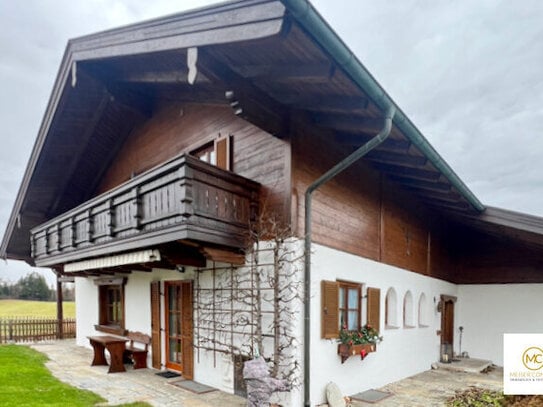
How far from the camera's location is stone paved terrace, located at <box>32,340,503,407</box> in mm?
6246

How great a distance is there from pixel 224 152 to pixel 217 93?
1094 millimetres

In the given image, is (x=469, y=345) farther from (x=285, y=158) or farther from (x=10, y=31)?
(x=10, y=31)

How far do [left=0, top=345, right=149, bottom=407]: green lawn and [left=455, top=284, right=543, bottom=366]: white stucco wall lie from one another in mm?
10325

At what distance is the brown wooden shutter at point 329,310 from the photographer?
6094 mm

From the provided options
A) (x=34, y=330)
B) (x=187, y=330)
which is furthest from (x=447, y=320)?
(x=34, y=330)

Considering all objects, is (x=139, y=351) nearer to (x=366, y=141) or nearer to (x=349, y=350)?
(x=349, y=350)

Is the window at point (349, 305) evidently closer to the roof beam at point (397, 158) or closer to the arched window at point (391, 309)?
the arched window at point (391, 309)

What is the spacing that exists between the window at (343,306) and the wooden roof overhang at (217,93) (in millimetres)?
2573

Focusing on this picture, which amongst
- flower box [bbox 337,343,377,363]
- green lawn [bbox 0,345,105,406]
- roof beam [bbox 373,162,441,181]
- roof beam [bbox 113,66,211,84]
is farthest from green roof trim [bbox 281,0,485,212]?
green lawn [bbox 0,345,105,406]

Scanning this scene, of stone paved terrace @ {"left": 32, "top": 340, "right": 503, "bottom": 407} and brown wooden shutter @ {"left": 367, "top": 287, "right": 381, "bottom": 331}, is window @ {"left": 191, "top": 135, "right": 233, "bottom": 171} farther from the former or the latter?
stone paved terrace @ {"left": 32, "top": 340, "right": 503, "bottom": 407}

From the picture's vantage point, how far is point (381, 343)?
783 centimetres

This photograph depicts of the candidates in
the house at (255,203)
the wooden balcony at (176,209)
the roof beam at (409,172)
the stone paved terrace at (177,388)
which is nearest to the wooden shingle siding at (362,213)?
the house at (255,203)

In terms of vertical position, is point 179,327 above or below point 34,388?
above

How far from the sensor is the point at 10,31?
9.65 m
